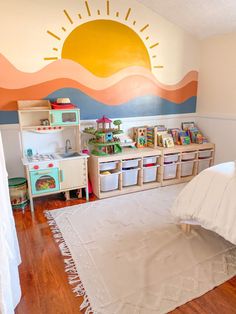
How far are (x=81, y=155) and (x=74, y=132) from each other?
42cm

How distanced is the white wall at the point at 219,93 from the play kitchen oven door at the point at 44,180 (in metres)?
2.50

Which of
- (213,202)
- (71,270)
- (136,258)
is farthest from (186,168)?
(71,270)

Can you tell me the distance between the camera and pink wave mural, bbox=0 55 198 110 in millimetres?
2695

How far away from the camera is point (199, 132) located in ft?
12.6

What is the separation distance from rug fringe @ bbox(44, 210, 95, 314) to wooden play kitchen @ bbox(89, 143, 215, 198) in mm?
856

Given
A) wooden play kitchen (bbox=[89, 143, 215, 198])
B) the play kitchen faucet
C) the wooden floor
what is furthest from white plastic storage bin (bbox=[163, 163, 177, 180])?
the wooden floor

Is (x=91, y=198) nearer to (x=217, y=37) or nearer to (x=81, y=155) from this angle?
(x=81, y=155)

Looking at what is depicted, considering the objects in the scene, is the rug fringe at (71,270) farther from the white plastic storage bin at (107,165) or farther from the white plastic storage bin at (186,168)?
the white plastic storage bin at (186,168)

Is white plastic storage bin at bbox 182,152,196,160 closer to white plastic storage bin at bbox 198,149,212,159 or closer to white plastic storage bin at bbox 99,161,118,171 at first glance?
white plastic storage bin at bbox 198,149,212,159

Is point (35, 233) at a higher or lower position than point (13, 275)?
lower

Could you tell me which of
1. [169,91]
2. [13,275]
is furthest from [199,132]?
[13,275]

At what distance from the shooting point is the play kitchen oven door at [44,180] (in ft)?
8.64

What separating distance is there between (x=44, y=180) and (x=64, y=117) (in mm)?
775

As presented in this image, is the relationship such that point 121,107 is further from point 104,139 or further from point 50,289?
point 50,289
